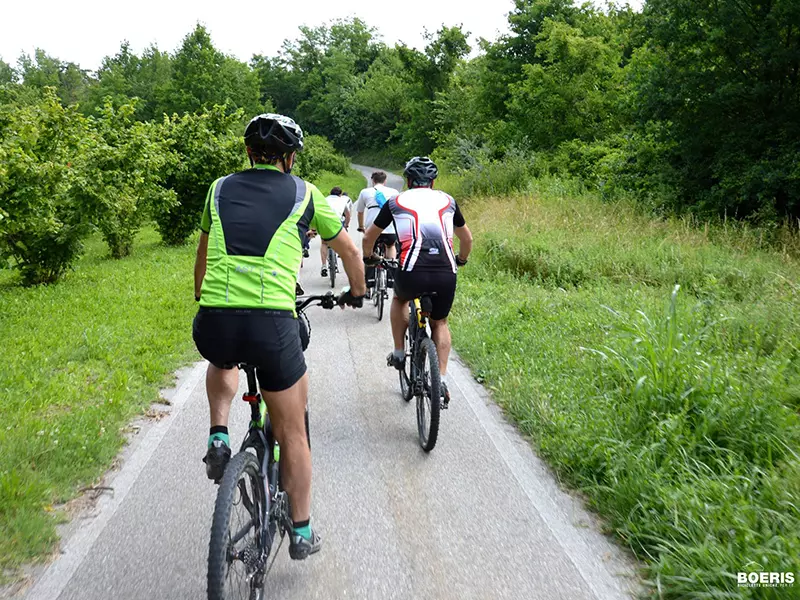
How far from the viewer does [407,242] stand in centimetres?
465

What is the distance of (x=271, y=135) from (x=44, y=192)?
9506mm

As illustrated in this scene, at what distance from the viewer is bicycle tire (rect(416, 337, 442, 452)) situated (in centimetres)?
441

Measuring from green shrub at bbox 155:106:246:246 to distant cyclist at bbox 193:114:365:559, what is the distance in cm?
1568

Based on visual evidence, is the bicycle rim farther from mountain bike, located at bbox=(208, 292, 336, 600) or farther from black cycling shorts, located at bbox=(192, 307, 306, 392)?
black cycling shorts, located at bbox=(192, 307, 306, 392)

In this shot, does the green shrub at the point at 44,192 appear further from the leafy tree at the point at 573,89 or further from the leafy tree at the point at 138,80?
the leafy tree at the point at 138,80

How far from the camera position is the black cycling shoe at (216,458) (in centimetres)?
272

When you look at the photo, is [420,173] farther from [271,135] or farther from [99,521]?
[99,521]

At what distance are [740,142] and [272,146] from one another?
14285 mm

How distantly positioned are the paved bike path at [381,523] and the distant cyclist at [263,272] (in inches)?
31.0

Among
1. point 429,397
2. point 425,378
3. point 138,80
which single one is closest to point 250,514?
point 429,397

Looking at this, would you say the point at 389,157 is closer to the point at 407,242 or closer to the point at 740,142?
the point at 740,142

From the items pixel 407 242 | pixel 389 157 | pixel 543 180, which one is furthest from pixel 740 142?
pixel 389 157

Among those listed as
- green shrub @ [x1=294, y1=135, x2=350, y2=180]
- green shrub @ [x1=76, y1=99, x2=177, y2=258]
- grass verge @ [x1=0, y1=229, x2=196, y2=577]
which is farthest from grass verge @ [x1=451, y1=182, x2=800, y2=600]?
green shrub @ [x1=294, y1=135, x2=350, y2=180]

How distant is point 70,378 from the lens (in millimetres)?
5816
